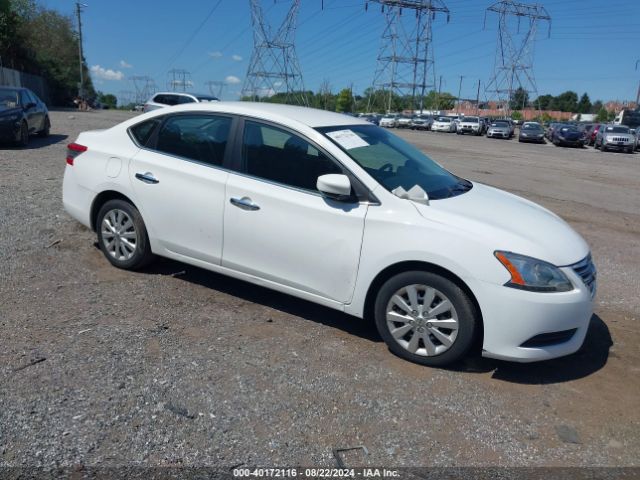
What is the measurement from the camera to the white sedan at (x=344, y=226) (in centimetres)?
364

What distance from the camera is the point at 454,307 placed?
3.71 m

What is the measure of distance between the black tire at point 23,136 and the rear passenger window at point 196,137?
11089 millimetres

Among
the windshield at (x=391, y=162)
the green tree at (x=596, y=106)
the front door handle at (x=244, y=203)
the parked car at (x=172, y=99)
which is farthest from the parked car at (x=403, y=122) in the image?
the green tree at (x=596, y=106)

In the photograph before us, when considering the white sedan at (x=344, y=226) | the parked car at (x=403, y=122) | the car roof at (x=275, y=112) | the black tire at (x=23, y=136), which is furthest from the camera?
the parked car at (x=403, y=122)

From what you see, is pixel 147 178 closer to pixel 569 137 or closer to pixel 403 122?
pixel 569 137

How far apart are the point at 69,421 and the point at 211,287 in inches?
85.8

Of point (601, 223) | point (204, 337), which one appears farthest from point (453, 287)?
point (601, 223)

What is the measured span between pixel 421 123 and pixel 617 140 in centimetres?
2782

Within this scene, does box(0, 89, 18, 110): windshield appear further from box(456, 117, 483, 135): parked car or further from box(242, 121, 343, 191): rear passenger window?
box(456, 117, 483, 135): parked car

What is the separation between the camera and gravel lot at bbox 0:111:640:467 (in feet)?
9.73

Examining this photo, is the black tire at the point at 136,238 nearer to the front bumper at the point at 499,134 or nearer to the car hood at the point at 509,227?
the car hood at the point at 509,227

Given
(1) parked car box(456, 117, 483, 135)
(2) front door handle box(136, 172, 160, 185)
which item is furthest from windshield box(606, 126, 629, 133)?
(2) front door handle box(136, 172, 160, 185)

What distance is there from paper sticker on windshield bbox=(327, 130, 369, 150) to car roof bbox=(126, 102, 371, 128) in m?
0.15

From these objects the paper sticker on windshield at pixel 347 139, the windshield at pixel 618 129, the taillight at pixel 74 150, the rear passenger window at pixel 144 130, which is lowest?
the taillight at pixel 74 150
